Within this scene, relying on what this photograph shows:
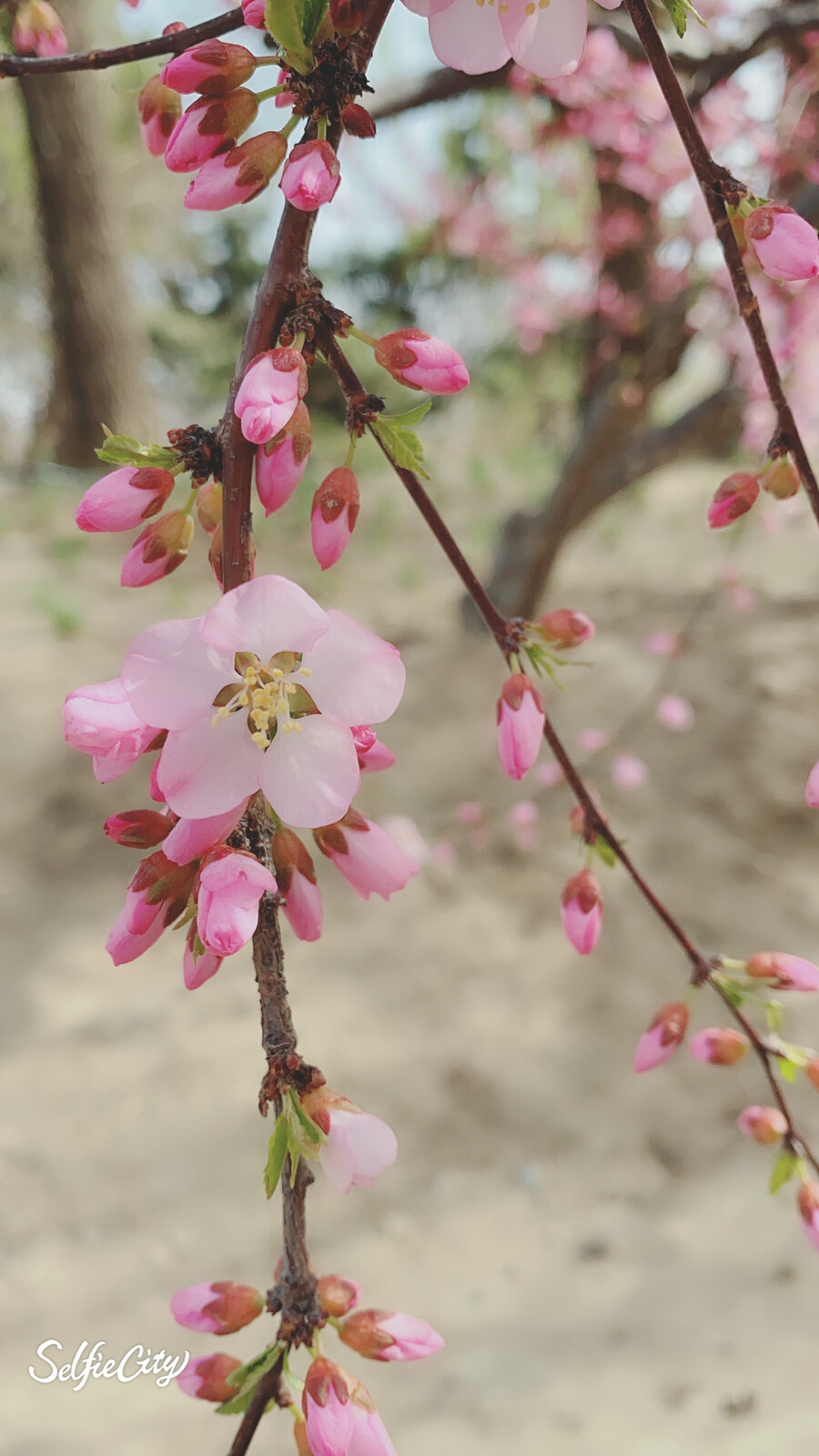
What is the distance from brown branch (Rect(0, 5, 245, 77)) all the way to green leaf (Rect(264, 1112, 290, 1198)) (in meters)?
0.52

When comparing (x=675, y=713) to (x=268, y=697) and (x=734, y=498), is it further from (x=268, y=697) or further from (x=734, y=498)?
(x=268, y=697)

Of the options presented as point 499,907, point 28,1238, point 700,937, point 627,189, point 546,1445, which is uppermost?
point 627,189

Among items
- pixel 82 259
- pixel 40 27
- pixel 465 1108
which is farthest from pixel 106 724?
pixel 82 259

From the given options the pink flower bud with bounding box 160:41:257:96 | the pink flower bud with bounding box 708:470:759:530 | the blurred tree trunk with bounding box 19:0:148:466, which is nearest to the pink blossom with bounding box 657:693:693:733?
the pink flower bud with bounding box 708:470:759:530

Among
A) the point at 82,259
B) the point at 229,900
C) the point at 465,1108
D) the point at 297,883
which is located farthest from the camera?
the point at 82,259

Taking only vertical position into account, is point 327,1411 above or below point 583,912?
below

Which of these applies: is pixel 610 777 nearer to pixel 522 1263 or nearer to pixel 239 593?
pixel 522 1263

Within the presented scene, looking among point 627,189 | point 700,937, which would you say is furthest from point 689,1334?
point 627,189

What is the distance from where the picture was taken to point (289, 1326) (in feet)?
1.25

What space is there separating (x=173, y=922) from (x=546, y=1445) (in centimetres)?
87

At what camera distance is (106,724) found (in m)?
0.33

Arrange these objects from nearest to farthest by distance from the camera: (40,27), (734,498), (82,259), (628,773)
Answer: (734,498) < (40,27) < (628,773) < (82,259)

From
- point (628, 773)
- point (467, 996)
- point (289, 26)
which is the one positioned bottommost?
point (289, 26)

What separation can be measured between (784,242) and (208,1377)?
589 mm
